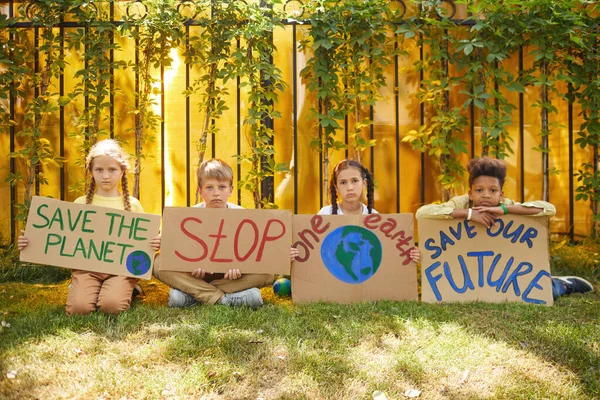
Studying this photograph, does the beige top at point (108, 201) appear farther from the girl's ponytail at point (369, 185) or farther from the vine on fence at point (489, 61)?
the vine on fence at point (489, 61)

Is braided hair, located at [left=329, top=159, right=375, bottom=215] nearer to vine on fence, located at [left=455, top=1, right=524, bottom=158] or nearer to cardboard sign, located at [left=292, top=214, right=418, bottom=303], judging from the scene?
cardboard sign, located at [left=292, top=214, right=418, bottom=303]

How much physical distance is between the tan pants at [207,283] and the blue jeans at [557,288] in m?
1.82

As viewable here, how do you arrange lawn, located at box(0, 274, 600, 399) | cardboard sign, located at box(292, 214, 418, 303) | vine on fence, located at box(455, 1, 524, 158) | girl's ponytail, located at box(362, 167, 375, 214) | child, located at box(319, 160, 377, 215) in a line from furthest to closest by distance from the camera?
vine on fence, located at box(455, 1, 524, 158) < girl's ponytail, located at box(362, 167, 375, 214) < child, located at box(319, 160, 377, 215) < cardboard sign, located at box(292, 214, 418, 303) < lawn, located at box(0, 274, 600, 399)

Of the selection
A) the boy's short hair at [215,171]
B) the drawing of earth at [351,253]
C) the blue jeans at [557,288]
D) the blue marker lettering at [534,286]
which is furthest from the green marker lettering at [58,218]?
the blue jeans at [557,288]

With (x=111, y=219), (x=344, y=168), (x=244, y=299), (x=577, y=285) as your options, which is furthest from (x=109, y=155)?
(x=577, y=285)

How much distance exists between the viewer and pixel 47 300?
3.29 m

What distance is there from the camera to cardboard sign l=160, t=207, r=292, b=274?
3016 mm

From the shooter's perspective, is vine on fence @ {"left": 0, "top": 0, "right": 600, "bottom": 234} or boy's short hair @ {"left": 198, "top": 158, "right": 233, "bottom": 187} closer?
boy's short hair @ {"left": 198, "top": 158, "right": 233, "bottom": 187}

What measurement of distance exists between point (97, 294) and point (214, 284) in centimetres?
67

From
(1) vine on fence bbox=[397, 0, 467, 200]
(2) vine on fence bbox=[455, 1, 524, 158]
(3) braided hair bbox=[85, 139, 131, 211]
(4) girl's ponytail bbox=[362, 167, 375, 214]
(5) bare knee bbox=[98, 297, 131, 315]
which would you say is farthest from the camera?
(1) vine on fence bbox=[397, 0, 467, 200]

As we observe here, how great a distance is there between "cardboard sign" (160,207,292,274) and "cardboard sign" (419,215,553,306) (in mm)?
915

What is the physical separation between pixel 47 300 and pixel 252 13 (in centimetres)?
250

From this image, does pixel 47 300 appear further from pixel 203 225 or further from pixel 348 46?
pixel 348 46

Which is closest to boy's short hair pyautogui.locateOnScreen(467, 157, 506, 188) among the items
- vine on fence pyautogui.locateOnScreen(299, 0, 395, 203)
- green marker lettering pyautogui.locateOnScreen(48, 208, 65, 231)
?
vine on fence pyautogui.locateOnScreen(299, 0, 395, 203)
